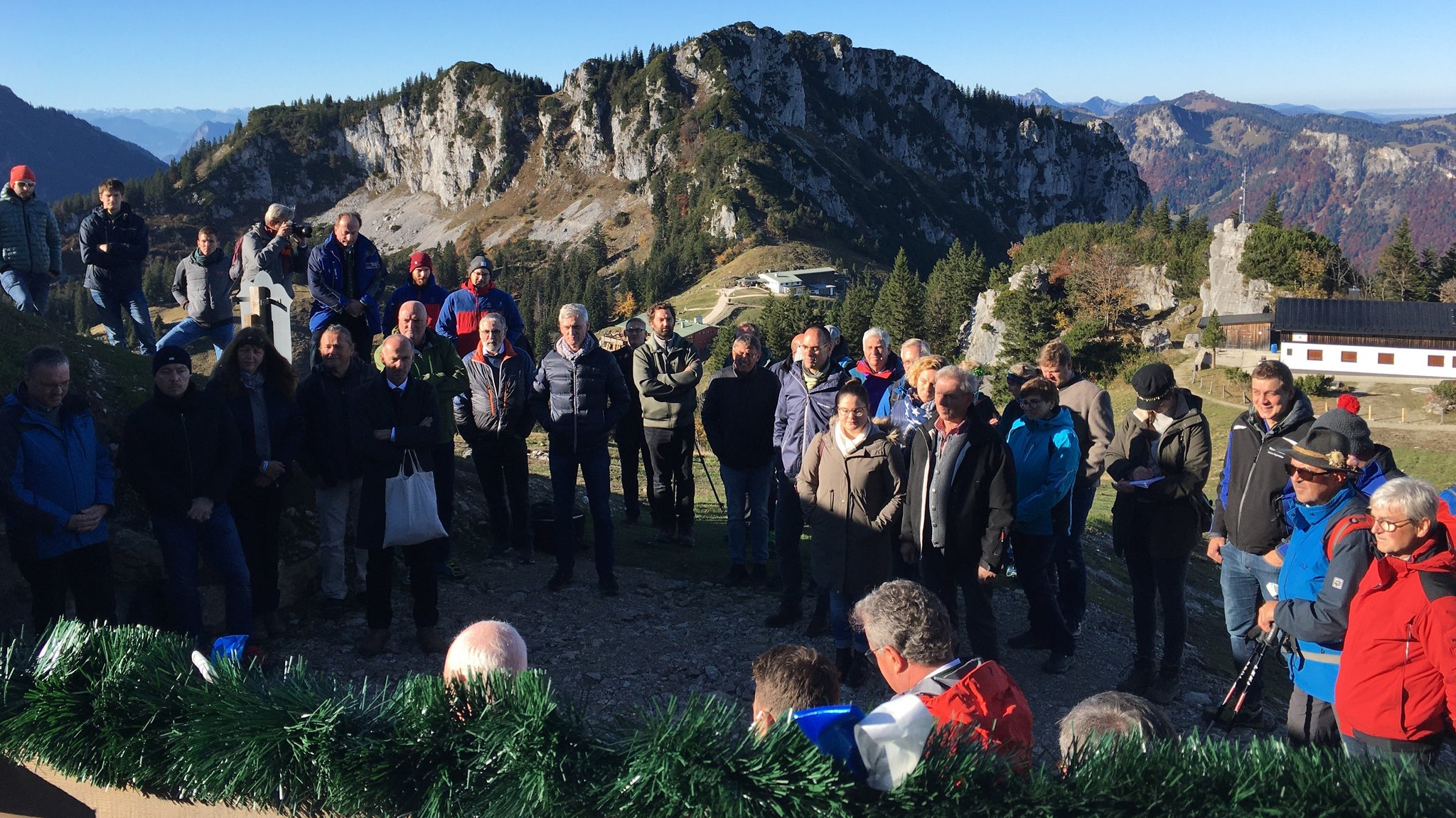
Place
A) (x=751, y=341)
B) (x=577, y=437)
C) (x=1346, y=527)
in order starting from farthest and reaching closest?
(x=751, y=341), (x=577, y=437), (x=1346, y=527)

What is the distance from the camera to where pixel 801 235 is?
6265 inches

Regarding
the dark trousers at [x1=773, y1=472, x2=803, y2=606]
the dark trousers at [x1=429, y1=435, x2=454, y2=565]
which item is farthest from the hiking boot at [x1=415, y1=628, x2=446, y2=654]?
the dark trousers at [x1=773, y1=472, x2=803, y2=606]

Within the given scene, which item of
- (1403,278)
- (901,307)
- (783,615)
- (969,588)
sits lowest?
(901,307)

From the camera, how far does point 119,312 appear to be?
36.1 feet

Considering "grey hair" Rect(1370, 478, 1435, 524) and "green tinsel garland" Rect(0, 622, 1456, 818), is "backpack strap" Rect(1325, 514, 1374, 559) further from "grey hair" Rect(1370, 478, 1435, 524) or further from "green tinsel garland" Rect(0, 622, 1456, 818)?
"green tinsel garland" Rect(0, 622, 1456, 818)

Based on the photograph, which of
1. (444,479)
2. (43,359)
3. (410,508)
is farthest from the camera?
(444,479)

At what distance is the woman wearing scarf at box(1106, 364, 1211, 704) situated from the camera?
6.50m

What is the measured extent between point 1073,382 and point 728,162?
6837 inches

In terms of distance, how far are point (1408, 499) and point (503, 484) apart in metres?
7.23

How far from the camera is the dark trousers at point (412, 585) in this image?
21.4 feet

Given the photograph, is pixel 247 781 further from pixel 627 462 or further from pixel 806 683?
pixel 627 462

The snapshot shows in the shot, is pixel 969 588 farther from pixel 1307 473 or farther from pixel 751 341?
pixel 751 341

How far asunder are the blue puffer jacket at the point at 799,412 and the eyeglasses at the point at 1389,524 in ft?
13.7

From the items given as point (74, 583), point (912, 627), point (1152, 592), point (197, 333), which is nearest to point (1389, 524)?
point (912, 627)
